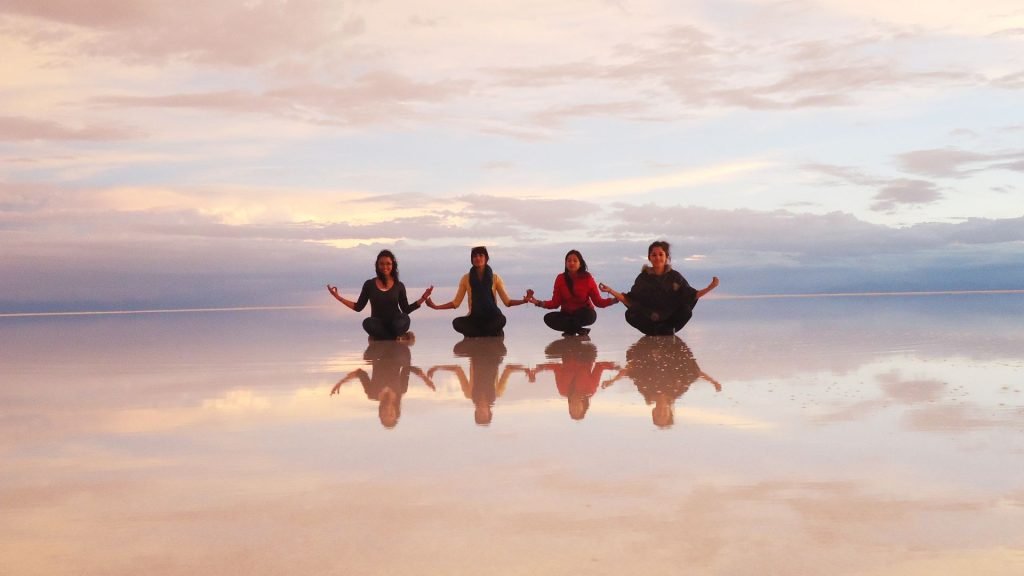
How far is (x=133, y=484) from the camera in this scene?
4125 millimetres

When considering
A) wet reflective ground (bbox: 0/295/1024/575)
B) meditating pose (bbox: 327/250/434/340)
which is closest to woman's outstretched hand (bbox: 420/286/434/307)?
meditating pose (bbox: 327/250/434/340)

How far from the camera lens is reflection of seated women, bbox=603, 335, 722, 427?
20.5 feet

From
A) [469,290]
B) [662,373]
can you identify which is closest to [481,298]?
[469,290]

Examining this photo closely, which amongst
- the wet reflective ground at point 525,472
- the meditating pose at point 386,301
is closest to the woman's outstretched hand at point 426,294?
the meditating pose at point 386,301

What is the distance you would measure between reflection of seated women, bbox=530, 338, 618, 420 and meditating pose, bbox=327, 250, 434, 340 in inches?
91.5

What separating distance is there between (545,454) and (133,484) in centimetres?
186

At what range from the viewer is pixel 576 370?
880 centimetres

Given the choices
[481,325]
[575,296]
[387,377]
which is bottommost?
[387,377]

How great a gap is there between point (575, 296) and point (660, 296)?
1.37 m

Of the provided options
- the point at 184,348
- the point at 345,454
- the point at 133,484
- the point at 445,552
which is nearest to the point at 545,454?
the point at 345,454

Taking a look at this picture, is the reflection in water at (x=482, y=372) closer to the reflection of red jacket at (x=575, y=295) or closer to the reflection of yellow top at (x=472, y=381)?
the reflection of yellow top at (x=472, y=381)

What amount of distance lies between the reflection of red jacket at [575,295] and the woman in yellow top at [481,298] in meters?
0.73

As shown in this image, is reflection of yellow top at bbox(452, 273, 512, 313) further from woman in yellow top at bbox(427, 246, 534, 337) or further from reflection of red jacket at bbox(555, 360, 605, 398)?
reflection of red jacket at bbox(555, 360, 605, 398)

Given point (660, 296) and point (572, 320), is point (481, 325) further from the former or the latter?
point (660, 296)
